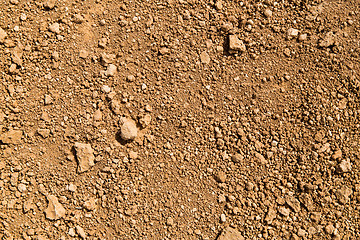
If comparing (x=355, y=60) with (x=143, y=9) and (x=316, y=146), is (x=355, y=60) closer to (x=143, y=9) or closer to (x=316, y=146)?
(x=316, y=146)

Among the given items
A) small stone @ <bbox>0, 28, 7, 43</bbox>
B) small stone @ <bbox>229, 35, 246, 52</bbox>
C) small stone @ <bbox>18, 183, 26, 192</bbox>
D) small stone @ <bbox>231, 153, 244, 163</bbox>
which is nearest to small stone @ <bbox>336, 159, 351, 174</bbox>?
small stone @ <bbox>231, 153, 244, 163</bbox>

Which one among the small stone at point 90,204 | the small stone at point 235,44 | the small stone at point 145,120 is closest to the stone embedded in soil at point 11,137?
the small stone at point 90,204

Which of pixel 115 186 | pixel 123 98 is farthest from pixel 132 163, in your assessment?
pixel 123 98

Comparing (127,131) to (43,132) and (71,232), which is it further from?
(71,232)

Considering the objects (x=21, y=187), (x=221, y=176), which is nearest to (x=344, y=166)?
(x=221, y=176)

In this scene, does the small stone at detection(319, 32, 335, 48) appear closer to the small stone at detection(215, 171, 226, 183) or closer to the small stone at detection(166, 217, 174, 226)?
the small stone at detection(215, 171, 226, 183)

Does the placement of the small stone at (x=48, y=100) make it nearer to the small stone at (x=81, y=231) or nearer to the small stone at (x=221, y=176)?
the small stone at (x=81, y=231)
